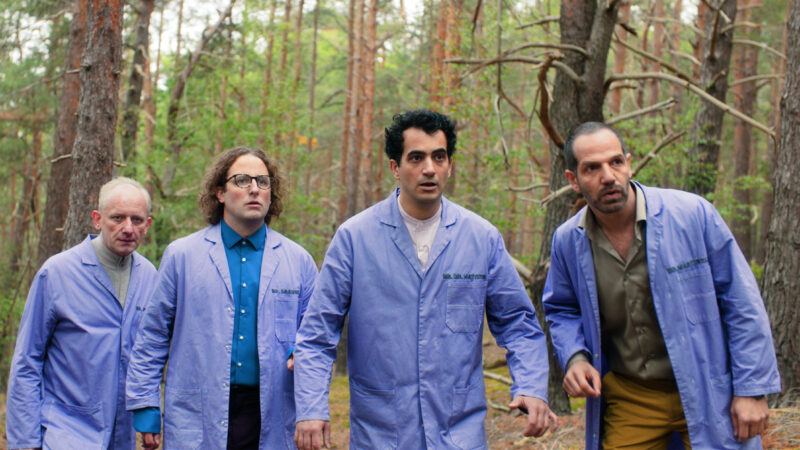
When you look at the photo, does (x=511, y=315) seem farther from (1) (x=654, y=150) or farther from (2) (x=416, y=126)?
(1) (x=654, y=150)

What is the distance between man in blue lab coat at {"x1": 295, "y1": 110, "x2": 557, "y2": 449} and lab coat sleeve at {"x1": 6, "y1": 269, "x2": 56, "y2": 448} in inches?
63.9

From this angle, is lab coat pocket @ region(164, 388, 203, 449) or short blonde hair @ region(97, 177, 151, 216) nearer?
lab coat pocket @ region(164, 388, 203, 449)

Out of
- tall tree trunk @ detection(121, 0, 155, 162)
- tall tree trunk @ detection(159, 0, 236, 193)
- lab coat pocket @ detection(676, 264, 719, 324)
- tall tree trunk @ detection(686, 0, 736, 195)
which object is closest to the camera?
lab coat pocket @ detection(676, 264, 719, 324)

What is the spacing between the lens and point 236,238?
4090 millimetres

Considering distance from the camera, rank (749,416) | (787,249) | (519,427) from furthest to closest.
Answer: (519,427) < (787,249) < (749,416)

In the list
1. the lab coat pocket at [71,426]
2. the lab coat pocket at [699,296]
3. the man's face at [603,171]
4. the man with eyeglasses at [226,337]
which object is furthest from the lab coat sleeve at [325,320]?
the lab coat pocket at [699,296]

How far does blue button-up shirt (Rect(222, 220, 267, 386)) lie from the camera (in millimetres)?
3836

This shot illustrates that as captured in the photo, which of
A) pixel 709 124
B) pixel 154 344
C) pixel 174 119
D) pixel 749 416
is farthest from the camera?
pixel 174 119

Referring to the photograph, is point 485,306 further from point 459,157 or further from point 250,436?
point 459,157

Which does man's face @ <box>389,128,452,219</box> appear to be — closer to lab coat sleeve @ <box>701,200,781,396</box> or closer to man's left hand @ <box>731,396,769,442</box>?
lab coat sleeve @ <box>701,200,781,396</box>

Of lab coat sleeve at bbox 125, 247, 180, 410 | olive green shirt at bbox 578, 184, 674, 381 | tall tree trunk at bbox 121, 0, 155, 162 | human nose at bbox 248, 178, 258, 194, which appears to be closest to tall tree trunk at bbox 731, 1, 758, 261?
tall tree trunk at bbox 121, 0, 155, 162

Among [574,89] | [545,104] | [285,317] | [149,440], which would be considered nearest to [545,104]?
[545,104]

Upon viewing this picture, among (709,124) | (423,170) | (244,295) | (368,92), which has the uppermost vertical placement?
(368,92)

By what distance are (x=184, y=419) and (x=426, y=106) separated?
1374 cm
